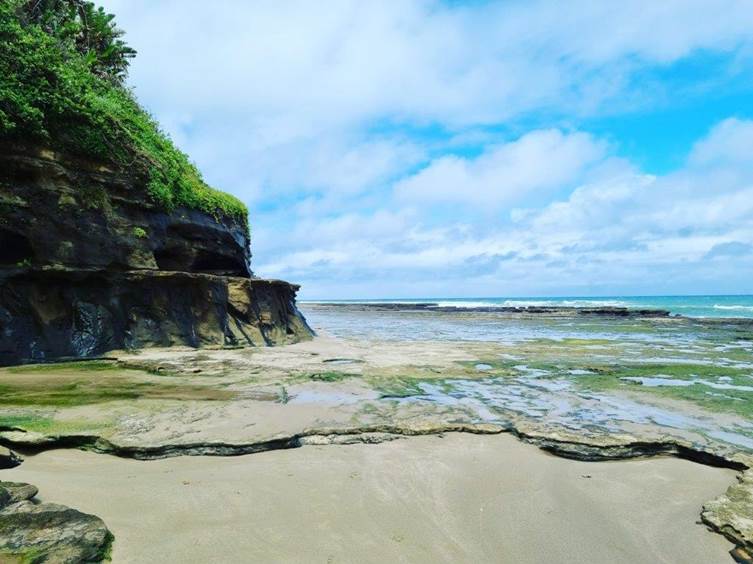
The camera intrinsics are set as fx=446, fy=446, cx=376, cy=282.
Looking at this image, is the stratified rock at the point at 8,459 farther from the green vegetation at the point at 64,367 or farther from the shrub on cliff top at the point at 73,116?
the shrub on cliff top at the point at 73,116

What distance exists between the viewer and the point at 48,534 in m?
2.76

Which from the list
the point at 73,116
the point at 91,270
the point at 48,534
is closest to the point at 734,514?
the point at 48,534

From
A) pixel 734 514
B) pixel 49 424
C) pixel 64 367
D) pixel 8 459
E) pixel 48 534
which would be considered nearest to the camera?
pixel 48 534

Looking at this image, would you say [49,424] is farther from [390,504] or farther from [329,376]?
[329,376]

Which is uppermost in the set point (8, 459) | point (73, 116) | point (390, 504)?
point (73, 116)

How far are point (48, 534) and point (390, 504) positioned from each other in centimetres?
252

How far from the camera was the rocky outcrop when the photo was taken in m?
2.57

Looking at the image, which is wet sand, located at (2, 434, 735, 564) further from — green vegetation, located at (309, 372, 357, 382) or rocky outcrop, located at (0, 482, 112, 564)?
green vegetation, located at (309, 372, 357, 382)

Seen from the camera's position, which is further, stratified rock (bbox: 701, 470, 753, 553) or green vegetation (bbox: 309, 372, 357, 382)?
green vegetation (bbox: 309, 372, 357, 382)

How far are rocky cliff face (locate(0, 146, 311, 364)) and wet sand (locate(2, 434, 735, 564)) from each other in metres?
7.77

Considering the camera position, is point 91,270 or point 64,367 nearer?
point 64,367

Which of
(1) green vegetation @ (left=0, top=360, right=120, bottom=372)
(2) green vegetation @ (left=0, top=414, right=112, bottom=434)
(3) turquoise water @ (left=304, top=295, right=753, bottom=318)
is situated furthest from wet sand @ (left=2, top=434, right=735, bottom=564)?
(3) turquoise water @ (left=304, top=295, right=753, bottom=318)

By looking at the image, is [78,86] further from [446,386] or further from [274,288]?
[446,386]

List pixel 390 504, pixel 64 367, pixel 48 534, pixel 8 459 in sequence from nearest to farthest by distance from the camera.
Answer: pixel 48 534
pixel 390 504
pixel 8 459
pixel 64 367
